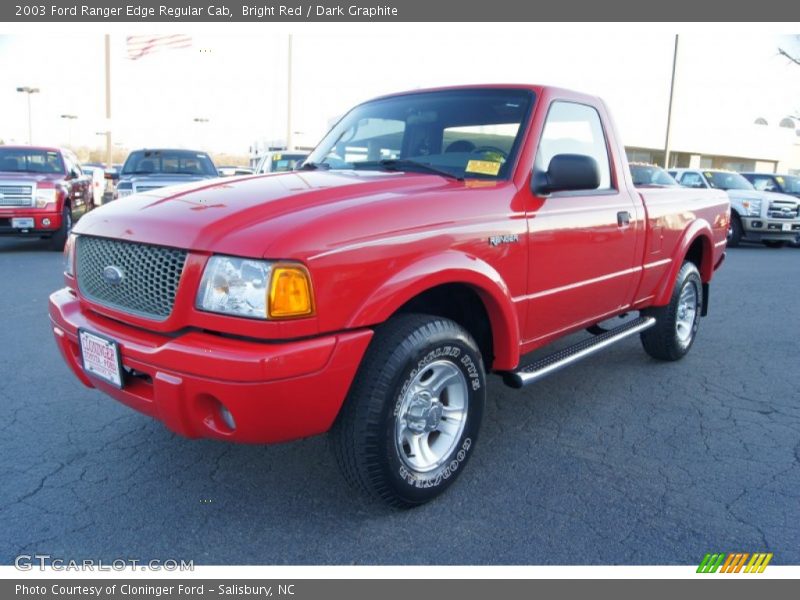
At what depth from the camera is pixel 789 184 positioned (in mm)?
16422

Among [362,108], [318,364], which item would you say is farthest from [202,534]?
[362,108]

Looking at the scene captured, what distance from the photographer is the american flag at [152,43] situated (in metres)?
14.1

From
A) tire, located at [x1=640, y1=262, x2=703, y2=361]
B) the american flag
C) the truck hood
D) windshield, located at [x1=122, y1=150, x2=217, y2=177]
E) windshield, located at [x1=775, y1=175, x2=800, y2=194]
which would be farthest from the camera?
windshield, located at [x1=775, y1=175, x2=800, y2=194]

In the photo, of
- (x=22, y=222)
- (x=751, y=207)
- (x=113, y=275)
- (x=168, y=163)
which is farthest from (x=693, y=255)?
(x=751, y=207)

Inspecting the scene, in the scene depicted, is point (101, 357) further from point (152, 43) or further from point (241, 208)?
point (152, 43)

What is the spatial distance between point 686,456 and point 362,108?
9.30ft

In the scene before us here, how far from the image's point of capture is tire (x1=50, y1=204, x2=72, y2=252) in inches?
418

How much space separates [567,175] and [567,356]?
1052 mm

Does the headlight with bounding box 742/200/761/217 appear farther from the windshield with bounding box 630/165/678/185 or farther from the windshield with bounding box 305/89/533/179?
A: the windshield with bounding box 305/89/533/179

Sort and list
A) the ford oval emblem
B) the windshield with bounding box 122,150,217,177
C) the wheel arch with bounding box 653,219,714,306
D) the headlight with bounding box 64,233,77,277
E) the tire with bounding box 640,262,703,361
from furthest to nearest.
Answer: the windshield with bounding box 122,150,217,177
the tire with bounding box 640,262,703,361
the wheel arch with bounding box 653,219,714,306
the headlight with bounding box 64,233,77,277
the ford oval emblem

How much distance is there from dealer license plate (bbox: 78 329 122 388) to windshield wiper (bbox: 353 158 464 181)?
167 centimetres

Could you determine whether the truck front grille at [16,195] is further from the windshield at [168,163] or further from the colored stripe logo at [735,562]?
the colored stripe logo at [735,562]

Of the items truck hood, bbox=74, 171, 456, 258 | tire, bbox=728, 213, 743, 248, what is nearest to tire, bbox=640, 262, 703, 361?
truck hood, bbox=74, 171, 456, 258

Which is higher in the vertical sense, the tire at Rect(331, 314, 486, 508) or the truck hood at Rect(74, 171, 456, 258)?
the truck hood at Rect(74, 171, 456, 258)
